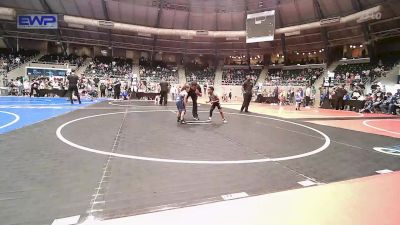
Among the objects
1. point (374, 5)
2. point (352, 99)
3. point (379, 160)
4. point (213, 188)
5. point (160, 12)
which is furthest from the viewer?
point (160, 12)

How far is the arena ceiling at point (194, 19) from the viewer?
31594mm

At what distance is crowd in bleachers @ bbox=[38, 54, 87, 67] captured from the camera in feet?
118

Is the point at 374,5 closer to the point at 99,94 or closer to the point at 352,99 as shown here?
the point at 352,99

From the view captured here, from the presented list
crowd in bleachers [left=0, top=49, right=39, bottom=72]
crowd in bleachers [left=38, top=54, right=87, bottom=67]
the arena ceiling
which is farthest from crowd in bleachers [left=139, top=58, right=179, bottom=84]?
crowd in bleachers [left=0, top=49, right=39, bottom=72]

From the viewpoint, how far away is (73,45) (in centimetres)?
4100

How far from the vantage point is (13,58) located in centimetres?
3425

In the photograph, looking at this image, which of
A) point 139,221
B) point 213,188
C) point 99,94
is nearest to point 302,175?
point 213,188

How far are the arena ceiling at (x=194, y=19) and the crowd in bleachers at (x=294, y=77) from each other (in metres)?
3.43

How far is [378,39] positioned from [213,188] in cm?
3452

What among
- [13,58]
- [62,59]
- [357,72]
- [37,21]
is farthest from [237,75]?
[13,58]

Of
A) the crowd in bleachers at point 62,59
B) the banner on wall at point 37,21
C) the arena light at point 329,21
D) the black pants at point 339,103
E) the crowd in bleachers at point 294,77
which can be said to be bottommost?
the black pants at point 339,103

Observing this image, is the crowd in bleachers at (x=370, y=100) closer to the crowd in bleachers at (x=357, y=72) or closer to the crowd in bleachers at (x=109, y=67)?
the crowd in bleachers at (x=357, y=72)

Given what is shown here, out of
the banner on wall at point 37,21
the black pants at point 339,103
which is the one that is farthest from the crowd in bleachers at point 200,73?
the black pants at point 339,103

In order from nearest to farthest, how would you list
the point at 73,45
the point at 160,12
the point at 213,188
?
the point at 213,188 → the point at 160,12 → the point at 73,45
